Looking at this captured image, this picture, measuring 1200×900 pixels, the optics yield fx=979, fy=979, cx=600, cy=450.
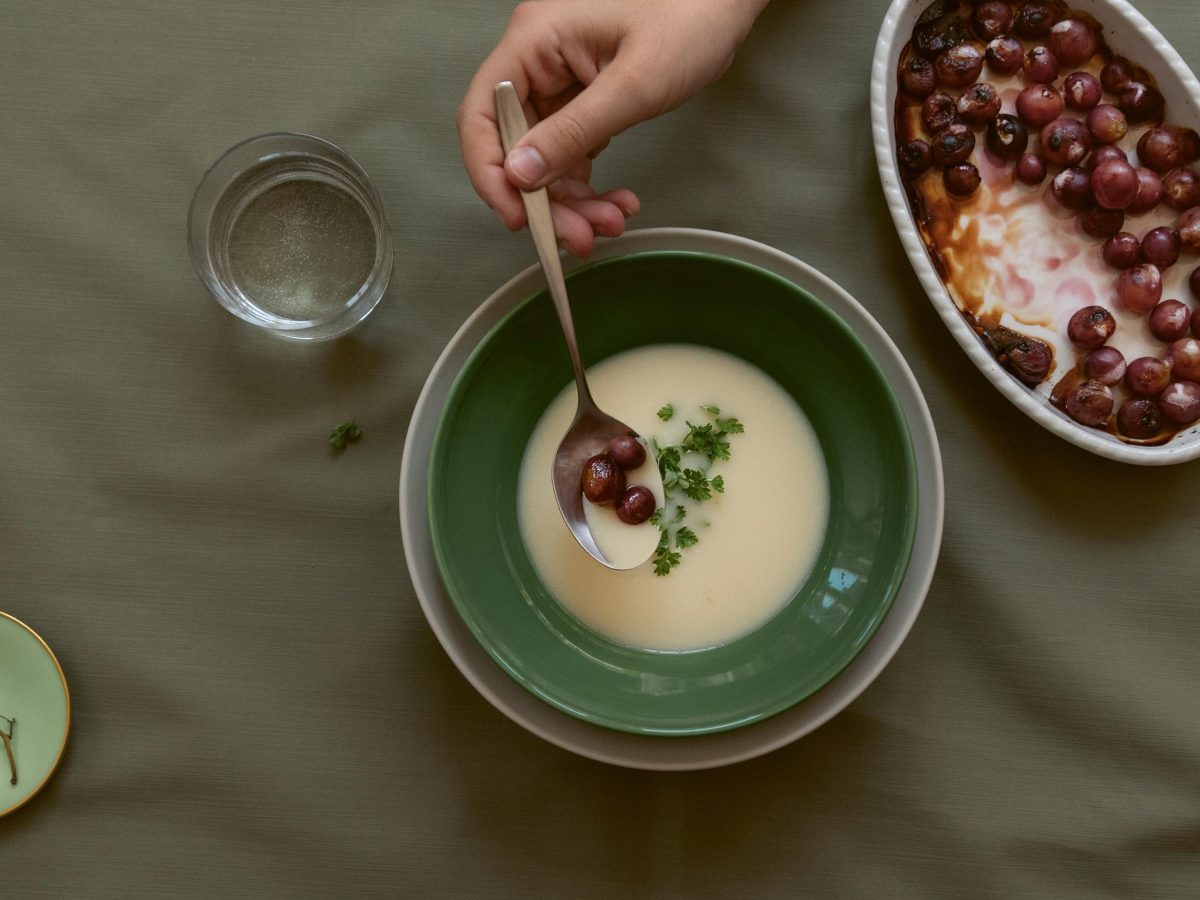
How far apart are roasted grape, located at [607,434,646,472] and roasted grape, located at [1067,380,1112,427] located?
0.51 meters

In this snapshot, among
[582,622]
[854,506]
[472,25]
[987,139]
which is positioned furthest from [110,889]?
[987,139]

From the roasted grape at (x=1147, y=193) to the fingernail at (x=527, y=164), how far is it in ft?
2.36

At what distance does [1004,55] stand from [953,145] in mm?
142

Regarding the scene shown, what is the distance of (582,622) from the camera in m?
1.14

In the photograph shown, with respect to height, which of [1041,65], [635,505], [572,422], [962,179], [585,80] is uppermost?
[585,80]

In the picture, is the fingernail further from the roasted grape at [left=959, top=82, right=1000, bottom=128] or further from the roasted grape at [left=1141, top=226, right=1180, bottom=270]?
the roasted grape at [left=1141, top=226, right=1180, bottom=270]

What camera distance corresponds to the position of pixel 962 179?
1.17 meters

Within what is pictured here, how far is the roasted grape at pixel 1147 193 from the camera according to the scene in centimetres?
117

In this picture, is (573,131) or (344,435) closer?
(573,131)

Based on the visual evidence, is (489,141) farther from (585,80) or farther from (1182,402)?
(1182,402)

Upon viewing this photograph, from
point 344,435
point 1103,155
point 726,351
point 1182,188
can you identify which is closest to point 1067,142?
point 1103,155

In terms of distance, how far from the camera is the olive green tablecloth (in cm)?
120

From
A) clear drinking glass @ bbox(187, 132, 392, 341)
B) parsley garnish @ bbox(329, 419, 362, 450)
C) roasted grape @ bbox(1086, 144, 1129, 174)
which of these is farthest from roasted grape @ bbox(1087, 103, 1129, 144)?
parsley garnish @ bbox(329, 419, 362, 450)

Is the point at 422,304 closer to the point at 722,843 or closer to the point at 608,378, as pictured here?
the point at 608,378
